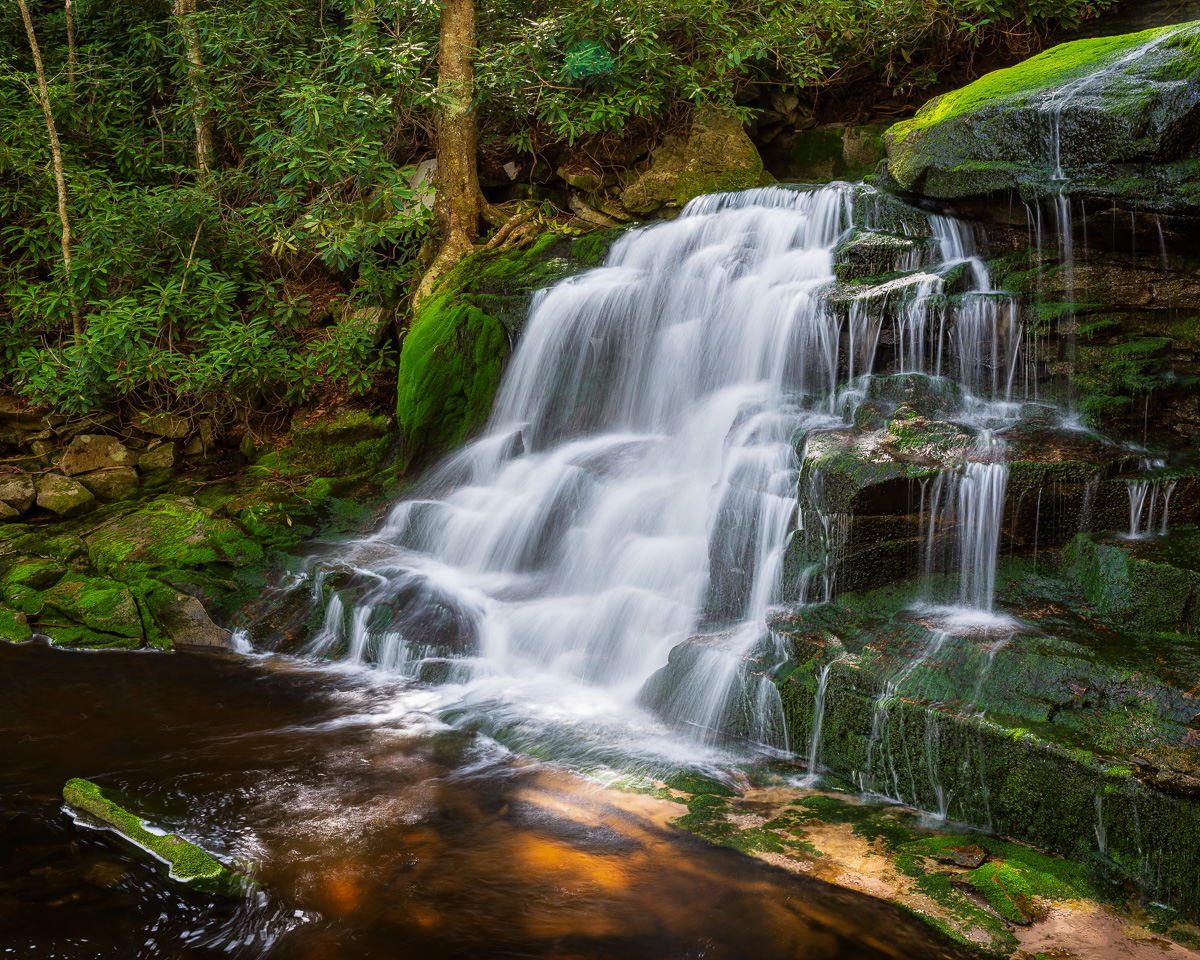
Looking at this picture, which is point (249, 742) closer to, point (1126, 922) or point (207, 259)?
point (1126, 922)

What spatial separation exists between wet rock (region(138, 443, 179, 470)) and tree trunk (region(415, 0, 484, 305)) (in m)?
3.13

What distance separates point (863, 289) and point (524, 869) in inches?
189

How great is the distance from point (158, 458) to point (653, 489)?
5.74 meters

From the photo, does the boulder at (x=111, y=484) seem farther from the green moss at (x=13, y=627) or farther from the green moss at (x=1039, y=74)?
the green moss at (x=1039, y=74)

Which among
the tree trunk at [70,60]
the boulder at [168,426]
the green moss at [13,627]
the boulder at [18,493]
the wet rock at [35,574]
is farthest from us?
the tree trunk at [70,60]

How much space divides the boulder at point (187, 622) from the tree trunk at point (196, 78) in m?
5.58

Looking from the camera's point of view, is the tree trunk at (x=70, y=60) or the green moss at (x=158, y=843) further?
the tree trunk at (x=70, y=60)

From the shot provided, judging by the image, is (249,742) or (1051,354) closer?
(249,742)

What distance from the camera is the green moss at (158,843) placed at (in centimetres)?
379

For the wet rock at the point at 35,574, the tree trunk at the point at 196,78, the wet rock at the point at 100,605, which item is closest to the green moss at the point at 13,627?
the wet rock at the point at 100,605

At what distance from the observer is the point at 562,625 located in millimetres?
6383

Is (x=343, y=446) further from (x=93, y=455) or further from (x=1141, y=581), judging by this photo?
(x=1141, y=581)

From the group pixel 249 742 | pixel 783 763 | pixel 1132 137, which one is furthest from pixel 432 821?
pixel 1132 137

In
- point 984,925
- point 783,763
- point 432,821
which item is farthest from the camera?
point 783,763
